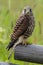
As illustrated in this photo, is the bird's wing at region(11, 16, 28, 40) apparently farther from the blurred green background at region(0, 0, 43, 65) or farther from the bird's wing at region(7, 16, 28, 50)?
the blurred green background at region(0, 0, 43, 65)

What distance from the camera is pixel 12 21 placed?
4.74 meters

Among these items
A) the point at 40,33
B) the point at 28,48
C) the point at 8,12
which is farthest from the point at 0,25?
the point at 28,48

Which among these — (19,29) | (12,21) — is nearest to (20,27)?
(19,29)

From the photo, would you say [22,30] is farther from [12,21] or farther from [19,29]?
[12,21]

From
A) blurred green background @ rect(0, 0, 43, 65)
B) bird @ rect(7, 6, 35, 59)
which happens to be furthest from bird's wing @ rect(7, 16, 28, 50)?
blurred green background @ rect(0, 0, 43, 65)

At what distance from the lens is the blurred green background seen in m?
4.60

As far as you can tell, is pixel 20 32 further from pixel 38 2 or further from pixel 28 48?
pixel 38 2

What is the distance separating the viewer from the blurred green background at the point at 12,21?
181 inches

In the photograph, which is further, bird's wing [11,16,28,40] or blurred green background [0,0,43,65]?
blurred green background [0,0,43,65]

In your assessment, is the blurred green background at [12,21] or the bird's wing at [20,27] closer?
the bird's wing at [20,27]

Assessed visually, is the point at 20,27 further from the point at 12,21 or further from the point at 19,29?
the point at 12,21

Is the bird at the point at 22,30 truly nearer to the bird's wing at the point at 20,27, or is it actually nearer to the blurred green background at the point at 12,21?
the bird's wing at the point at 20,27

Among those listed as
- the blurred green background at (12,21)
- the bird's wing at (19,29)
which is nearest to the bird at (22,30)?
the bird's wing at (19,29)

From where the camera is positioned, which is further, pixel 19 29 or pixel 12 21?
pixel 12 21
